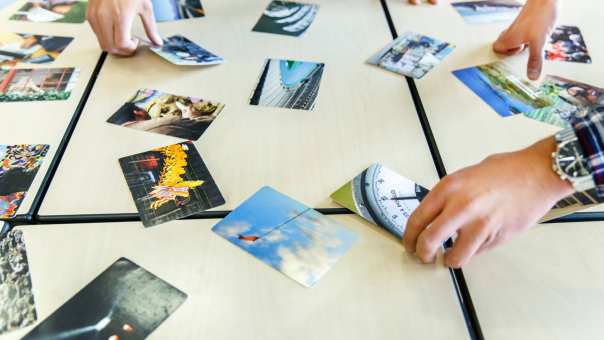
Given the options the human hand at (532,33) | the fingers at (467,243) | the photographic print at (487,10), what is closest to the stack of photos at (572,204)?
the fingers at (467,243)

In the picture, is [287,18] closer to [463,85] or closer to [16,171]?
[463,85]

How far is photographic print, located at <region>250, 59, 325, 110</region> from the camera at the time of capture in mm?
1086

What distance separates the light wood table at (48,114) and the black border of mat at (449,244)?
0.72 meters

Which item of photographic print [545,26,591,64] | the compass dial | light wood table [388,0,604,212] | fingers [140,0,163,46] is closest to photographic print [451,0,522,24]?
light wood table [388,0,604,212]

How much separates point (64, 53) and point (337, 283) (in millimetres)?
960

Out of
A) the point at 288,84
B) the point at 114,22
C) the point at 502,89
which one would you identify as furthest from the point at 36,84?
the point at 502,89

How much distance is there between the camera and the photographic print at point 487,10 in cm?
140

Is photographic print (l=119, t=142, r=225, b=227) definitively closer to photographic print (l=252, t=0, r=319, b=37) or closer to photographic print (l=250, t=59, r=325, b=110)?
photographic print (l=250, t=59, r=325, b=110)

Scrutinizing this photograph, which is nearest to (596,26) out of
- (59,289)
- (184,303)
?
(184,303)

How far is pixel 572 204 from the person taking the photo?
2.53 ft

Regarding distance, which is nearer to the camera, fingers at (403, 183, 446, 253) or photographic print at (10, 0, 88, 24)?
fingers at (403, 183, 446, 253)

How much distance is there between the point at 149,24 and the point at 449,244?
92cm

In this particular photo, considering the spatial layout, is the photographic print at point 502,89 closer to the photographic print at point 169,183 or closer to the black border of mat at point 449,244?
the black border of mat at point 449,244

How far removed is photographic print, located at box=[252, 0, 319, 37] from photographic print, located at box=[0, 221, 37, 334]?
0.82m
